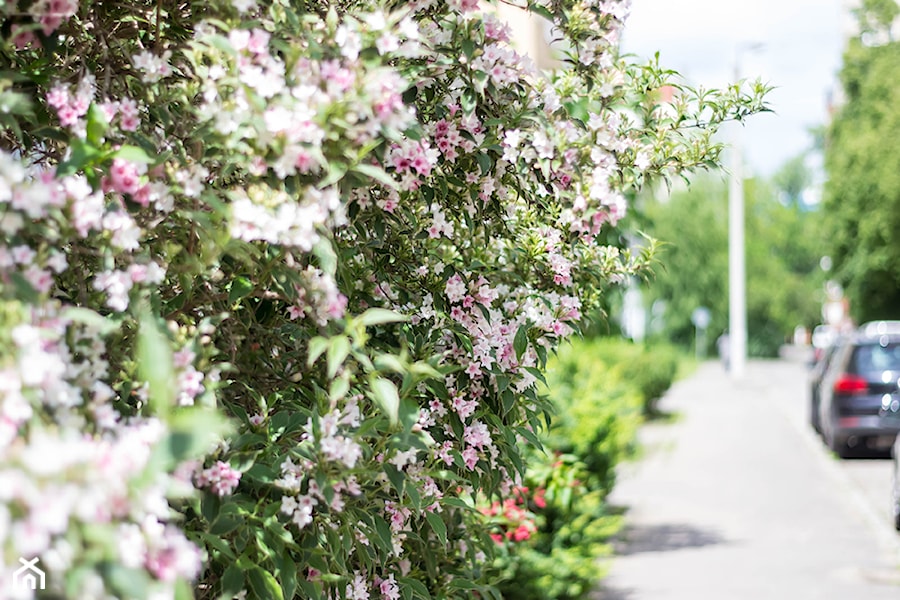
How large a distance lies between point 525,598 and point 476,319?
347 centimetres

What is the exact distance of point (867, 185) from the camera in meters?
33.1

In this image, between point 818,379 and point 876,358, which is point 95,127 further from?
point 818,379

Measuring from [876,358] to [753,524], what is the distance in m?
5.04

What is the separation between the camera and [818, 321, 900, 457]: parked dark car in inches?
529

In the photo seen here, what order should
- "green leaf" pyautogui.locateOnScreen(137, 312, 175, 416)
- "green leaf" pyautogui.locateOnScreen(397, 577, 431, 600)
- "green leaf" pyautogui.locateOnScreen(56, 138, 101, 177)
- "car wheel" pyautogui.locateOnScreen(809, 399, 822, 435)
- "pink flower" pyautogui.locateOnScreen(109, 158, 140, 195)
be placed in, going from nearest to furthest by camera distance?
"green leaf" pyautogui.locateOnScreen(137, 312, 175, 416) < "green leaf" pyautogui.locateOnScreen(56, 138, 101, 177) < "pink flower" pyautogui.locateOnScreen(109, 158, 140, 195) < "green leaf" pyautogui.locateOnScreen(397, 577, 431, 600) < "car wheel" pyautogui.locateOnScreen(809, 399, 822, 435)

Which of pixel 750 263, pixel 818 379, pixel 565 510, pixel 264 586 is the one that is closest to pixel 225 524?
pixel 264 586

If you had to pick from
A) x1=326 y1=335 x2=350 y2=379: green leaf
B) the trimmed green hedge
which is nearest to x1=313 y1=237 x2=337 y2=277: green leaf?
x1=326 y1=335 x2=350 y2=379: green leaf

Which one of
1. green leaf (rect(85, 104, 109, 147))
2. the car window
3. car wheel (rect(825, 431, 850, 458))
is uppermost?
the car window

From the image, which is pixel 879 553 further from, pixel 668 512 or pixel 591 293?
pixel 591 293

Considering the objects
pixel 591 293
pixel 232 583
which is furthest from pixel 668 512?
pixel 232 583

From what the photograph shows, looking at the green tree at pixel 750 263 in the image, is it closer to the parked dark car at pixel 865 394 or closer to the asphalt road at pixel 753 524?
the parked dark car at pixel 865 394

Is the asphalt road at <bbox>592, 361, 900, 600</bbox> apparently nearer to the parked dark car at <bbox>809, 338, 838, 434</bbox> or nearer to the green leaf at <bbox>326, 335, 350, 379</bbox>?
the parked dark car at <bbox>809, 338, 838, 434</bbox>

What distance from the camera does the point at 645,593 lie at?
7262 millimetres

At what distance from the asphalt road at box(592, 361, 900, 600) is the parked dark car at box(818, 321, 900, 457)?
359mm
